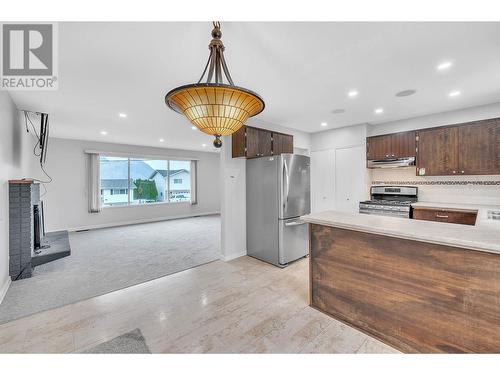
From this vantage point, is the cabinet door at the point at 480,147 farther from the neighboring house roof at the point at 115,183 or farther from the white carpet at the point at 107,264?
the neighboring house roof at the point at 115,183

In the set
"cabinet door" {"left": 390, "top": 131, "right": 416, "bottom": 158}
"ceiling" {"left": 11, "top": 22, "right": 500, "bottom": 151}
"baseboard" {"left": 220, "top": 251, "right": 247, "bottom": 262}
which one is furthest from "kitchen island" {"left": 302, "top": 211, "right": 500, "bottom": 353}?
"cabinet door" {"left": 390, "top": 131, "right": 416, "bottom": 158}

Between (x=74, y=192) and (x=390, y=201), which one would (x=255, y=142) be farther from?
(x=74, y=192)

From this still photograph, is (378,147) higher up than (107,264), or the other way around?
(378,147)

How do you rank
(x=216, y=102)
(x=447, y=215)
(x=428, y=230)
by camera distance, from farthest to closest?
(x=447, y=215)
(x=428, y=230)
(x=216, y=102)

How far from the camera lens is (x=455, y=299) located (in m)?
1.55

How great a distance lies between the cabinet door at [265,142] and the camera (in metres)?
4.00

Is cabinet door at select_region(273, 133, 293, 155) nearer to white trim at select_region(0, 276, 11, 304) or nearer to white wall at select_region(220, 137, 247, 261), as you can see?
white wall at select_region(220, 137, 247, 261)

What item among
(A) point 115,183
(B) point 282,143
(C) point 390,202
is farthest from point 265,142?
(A) point 115,183

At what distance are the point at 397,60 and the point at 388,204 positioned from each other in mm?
2696

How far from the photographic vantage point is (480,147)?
A: 3.50m

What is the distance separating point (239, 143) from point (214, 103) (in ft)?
8.55

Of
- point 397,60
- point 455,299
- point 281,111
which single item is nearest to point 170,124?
point 281,111

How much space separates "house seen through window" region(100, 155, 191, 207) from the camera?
6879mm

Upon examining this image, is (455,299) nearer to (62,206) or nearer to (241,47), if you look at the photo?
(241,47)
